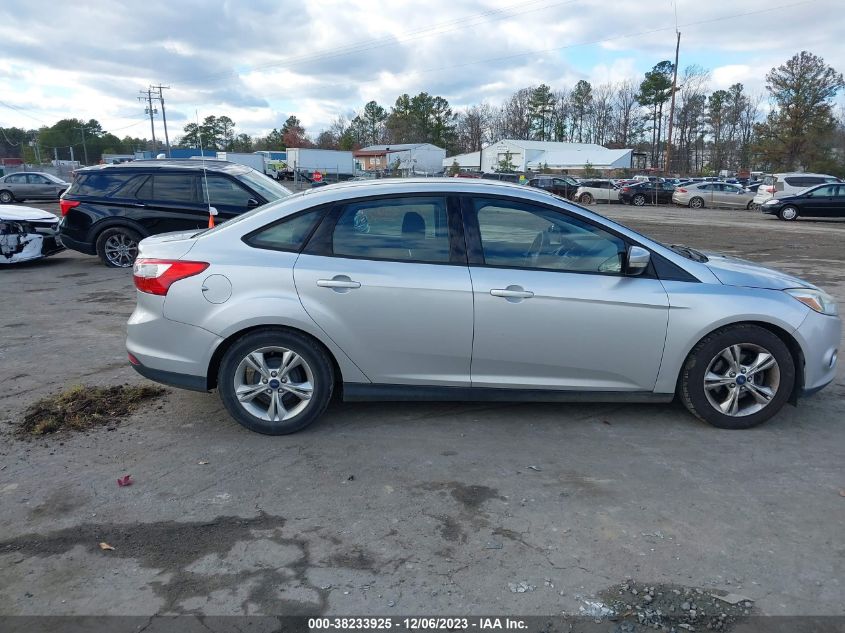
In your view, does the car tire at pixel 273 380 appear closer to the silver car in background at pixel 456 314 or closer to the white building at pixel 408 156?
the silver car in background at pixel 456 314

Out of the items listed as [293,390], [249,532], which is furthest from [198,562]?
[293,390]

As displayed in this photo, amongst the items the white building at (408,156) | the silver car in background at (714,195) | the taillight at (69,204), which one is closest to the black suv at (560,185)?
the silver car in background at (714,195)

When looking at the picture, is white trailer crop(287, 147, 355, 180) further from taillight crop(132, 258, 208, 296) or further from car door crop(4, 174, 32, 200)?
taillight crop(132, 258, 208, 296)

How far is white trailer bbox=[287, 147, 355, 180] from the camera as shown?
194 feet

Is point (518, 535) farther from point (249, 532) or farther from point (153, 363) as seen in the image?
point (153, 363)

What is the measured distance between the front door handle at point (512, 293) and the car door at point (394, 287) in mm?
170

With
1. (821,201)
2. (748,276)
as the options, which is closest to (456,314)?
(748,276)

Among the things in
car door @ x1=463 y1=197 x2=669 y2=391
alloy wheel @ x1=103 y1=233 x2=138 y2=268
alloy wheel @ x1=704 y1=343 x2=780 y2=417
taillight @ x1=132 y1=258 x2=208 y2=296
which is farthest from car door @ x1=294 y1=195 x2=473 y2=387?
alloy wheel @ x1=103 y1=233 x2=138 y2=268

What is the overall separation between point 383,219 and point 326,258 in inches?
18.3

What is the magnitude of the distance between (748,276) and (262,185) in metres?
8.15

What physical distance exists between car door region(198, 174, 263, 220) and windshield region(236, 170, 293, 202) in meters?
0.12

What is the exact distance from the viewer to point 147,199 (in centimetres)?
1109

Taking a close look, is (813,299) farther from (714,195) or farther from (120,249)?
(714,195)

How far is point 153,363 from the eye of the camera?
454cm
